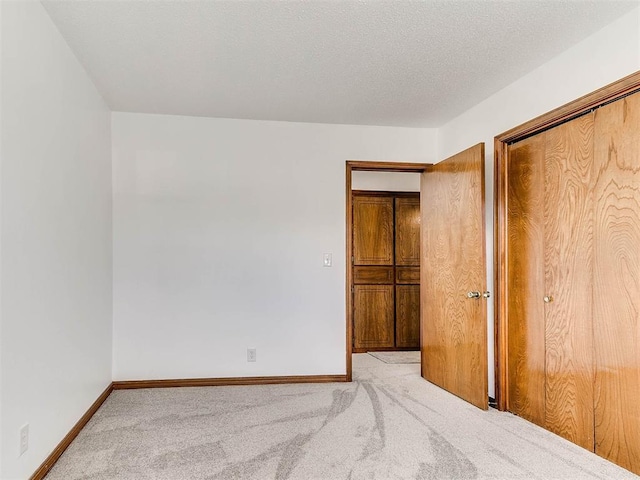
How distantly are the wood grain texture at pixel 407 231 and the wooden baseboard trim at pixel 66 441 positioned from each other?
11.8 ft

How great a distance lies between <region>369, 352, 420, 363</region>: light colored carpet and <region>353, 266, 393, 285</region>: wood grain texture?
86 cm

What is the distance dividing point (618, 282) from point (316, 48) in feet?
6.87

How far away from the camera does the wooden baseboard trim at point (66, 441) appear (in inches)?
85.0

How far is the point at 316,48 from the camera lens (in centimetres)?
262

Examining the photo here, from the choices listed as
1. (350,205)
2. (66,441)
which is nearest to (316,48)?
(350,205)

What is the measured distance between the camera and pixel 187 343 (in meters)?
3.85

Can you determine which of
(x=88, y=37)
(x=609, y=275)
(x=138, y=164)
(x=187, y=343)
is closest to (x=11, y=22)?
(x=88, y=37)

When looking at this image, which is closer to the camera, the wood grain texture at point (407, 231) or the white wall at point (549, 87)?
the white wall at point (549, 87)

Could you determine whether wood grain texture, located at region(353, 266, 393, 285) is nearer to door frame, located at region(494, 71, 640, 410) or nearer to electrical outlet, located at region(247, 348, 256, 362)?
electrical outlet, located at region(247, 348, 256, 362)

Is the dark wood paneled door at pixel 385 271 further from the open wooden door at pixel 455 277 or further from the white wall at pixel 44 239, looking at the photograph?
the white wall at pixel 44 239

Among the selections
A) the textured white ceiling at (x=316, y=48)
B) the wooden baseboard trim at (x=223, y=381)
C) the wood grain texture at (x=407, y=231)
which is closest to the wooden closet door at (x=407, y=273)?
the wood grain texture at (x=407, y=231)

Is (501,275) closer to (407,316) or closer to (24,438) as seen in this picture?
(407,316)

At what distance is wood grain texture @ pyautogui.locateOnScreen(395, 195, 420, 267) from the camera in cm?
557

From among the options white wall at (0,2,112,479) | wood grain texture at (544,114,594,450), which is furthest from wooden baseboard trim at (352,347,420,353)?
white wall at (0,2,112,479)
